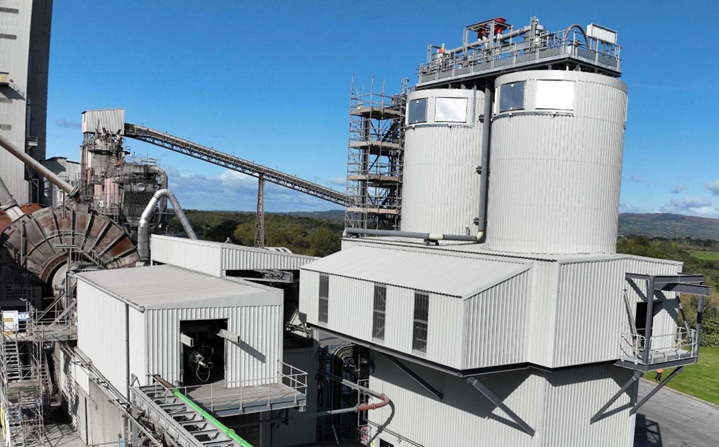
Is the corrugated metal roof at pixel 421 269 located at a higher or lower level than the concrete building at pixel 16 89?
lower

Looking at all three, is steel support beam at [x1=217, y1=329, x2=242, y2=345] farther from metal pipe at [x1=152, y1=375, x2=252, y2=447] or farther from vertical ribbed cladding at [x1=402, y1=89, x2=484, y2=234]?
vertical ribbed cladding at [x1=402, y1=89, x2=484, y2=234]

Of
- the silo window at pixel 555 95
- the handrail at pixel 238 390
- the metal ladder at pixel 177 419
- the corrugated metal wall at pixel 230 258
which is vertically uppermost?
the silo window at pixel 555 95

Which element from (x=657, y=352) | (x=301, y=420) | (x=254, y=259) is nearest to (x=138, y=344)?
(x=254, y=259)

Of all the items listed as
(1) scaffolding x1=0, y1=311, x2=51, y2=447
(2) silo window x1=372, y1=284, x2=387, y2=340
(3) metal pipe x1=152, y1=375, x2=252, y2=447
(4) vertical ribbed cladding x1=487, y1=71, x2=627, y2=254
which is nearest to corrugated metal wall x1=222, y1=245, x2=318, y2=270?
(2) silo window x1=372, y1=284, x2=387, y2=340

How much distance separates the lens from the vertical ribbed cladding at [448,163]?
90.1ft

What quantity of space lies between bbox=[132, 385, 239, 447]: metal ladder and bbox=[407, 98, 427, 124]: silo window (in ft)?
55.3

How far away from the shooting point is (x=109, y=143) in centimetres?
5497

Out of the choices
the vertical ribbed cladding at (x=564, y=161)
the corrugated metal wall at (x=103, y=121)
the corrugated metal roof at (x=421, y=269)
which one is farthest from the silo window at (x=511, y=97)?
the corrugated metal wall at (x=103, y=121)

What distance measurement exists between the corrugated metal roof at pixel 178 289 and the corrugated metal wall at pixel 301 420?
472 centimetres

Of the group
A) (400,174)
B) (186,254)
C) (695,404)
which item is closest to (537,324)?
(186,254)

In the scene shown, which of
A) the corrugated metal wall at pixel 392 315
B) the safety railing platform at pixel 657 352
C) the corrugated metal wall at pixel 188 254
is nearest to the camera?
the corrugated metal wall at pixel 392 315

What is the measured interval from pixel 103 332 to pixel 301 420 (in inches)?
380

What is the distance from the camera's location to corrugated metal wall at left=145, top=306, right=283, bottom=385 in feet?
63.4

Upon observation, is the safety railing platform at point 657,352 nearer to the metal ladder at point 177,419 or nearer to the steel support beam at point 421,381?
the steel support beam at point 421,381
